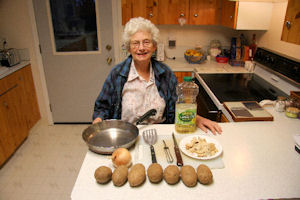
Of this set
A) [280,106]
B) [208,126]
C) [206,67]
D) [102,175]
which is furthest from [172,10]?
[102,175]

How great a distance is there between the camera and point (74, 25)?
9.84 ft

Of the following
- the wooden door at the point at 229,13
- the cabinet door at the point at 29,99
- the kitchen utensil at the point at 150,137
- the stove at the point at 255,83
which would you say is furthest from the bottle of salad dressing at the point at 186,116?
the cabinet door at the point at 29,99

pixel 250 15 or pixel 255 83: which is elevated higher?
pixel 250 15

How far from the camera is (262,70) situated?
2.52 metres

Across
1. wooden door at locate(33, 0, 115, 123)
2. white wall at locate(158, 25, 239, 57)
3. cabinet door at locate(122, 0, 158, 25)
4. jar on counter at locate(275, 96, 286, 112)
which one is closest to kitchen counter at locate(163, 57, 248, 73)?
white wall at locate(158, 25, 239, 57)

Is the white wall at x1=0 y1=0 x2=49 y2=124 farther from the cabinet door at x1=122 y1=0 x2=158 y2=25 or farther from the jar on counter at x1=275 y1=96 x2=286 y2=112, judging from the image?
the jar on counter at x1=275 y1=96 x2=286 y2=112

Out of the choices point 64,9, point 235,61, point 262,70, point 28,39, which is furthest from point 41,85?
point 262,70

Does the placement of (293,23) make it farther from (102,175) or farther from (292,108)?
(102,175)

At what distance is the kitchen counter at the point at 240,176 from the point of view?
925 mm

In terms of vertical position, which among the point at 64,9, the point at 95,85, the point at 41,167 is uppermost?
the point at 64,9

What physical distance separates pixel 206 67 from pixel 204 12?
643mm

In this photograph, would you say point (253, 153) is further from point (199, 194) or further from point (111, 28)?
point (111, 28)

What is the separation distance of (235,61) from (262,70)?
1.45ft

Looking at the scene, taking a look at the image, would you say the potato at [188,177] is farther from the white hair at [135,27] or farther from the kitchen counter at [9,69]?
the kitchen counter at [9,69]
